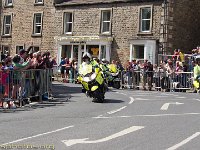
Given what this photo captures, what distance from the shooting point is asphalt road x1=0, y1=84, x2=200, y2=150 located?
9.53 meters

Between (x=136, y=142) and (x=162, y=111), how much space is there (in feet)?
20.2

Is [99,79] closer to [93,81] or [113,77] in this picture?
[93,81]

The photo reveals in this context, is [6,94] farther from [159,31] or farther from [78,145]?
[159,31]

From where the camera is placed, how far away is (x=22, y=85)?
670 inches

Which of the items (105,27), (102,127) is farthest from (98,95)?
(105,27)

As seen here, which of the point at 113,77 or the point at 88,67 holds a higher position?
the point at 88,67

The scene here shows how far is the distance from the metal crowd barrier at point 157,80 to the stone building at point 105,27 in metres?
5.85

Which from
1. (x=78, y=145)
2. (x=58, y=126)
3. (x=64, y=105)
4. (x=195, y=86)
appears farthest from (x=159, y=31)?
(x=78, y=145)

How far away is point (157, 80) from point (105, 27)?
459 inches

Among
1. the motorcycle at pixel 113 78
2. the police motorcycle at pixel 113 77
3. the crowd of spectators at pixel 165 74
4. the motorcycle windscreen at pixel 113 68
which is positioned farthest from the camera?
the motorcycle windscreen at pixel 113 68

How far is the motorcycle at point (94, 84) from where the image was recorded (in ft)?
60.4

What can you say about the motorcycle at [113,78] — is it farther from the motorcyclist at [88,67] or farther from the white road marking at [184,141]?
the white road marking at [184,141]

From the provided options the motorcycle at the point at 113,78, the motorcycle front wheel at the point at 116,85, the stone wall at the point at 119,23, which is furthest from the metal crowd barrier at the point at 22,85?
the stone wall at the point at 119,23

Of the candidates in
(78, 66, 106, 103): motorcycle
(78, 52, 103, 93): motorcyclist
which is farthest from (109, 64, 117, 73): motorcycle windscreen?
(78, 66, 106, 103): motorcycle
